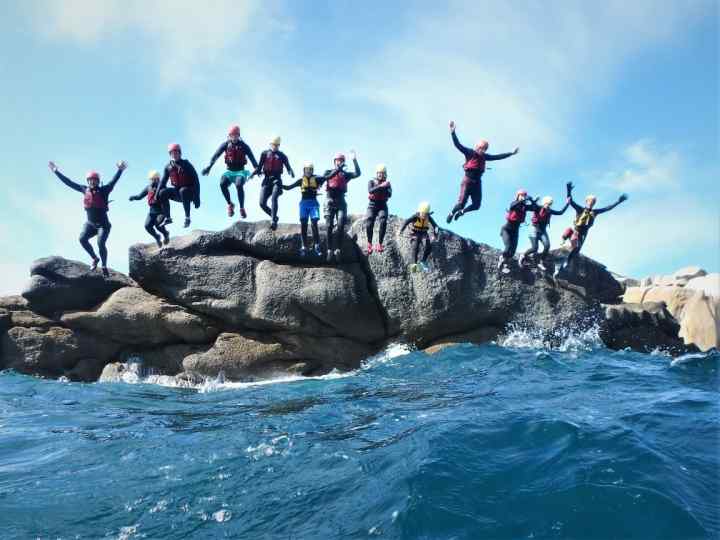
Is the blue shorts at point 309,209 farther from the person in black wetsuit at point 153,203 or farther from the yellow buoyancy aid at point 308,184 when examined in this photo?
the person in black wetsuit at point 153,203

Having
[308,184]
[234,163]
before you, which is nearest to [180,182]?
[234,163]

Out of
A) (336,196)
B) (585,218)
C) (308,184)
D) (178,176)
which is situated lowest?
(585,218)

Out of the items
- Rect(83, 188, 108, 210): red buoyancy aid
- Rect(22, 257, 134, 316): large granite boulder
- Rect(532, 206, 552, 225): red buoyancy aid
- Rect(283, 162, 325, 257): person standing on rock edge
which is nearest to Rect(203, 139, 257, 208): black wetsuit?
Rect(283, 162, 325, 257): person standing on rock edge

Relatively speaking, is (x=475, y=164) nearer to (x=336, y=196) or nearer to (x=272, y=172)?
(x=336, y=196)

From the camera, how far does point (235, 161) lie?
1323 centimetres

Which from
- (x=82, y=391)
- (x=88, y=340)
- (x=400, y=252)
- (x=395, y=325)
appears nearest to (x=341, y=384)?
(x=395, y=325)

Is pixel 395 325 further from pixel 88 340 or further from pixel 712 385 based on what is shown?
pixel 88 340

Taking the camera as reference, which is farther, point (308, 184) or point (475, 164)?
point (475, 164)

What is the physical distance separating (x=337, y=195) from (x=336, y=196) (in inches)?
1.4

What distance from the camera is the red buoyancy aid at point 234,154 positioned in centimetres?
1310

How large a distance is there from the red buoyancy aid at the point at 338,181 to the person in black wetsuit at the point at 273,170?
3.13 feet

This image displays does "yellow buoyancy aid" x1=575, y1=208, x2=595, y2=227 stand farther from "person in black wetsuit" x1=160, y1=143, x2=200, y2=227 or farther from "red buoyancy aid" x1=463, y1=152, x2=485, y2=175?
"person in black wetsuit" x1=160, y1=143, x2=200, y2=227

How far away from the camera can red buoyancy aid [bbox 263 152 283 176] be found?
43.9 feet

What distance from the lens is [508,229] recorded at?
14703 millimetres
